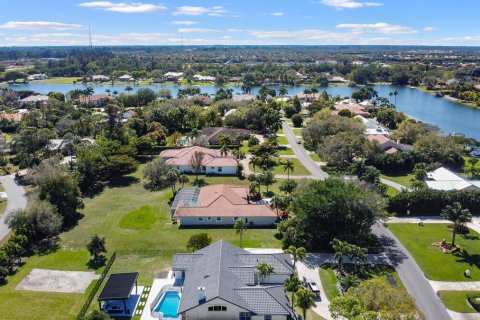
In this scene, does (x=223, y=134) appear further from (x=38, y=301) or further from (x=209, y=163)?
(x=38, y=301)

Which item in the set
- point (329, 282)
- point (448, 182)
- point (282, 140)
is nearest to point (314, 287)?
point (329, 282)

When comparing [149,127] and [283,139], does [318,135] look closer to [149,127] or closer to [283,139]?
[283,139]

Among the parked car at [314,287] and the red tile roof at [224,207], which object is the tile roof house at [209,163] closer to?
the red tile roof at [224,207]

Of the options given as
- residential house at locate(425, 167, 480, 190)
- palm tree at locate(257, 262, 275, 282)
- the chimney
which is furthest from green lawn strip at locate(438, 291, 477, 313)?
residential house at locate(425, 167, 480, 190)

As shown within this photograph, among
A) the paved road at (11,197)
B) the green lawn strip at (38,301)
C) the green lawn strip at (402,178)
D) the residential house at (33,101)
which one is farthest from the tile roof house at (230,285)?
the residential house at (33,101)

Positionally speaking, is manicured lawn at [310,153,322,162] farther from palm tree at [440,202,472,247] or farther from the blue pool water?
the blue pool water

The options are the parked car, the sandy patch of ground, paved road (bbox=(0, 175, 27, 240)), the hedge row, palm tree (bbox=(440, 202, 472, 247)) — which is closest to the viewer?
the parked car
